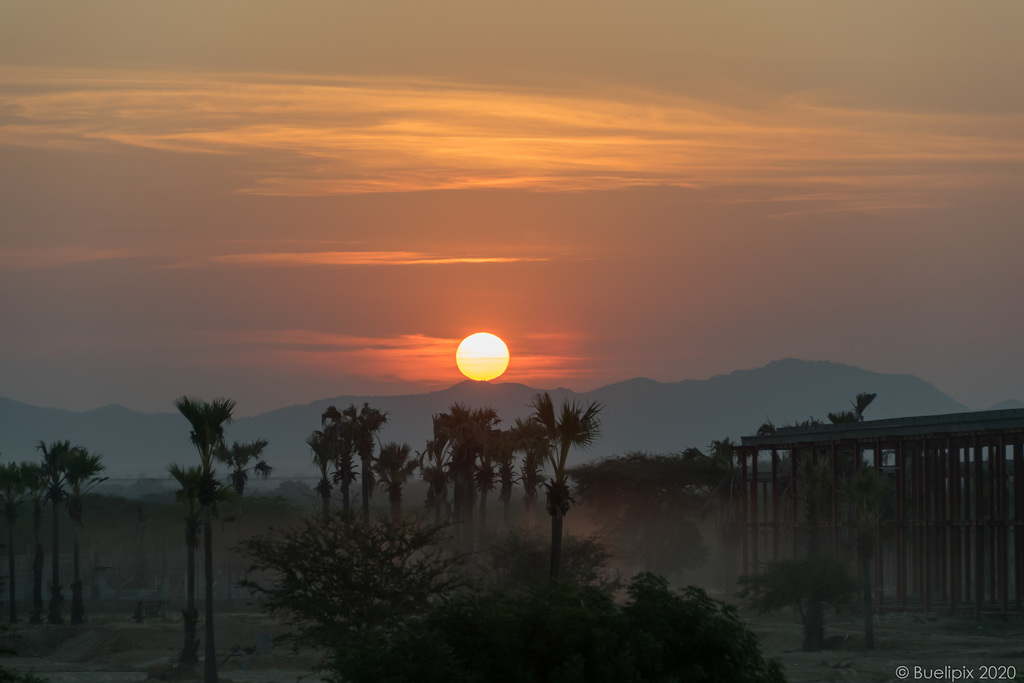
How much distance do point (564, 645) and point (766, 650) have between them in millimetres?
32958

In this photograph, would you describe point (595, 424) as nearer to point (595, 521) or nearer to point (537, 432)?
point (537, 432)

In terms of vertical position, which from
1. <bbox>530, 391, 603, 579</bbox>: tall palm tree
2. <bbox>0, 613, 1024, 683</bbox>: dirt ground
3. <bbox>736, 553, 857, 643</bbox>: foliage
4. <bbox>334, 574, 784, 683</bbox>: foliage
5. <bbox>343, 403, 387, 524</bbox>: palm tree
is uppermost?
<bbox>530, 391, 603, 579</bbox>: tall palm tree

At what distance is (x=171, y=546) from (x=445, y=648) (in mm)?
101533

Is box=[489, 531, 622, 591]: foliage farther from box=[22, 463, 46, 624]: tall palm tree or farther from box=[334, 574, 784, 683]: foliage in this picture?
box=[22, 463, 46, 624]: tall palm tree

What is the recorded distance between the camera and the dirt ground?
3922 cm

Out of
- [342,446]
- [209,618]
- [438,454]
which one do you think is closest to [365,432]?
[342,446]

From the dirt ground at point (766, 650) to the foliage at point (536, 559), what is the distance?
7862mm

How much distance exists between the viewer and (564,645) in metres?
19.7

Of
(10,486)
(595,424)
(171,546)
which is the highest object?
(595,424)

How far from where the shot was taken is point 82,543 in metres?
116

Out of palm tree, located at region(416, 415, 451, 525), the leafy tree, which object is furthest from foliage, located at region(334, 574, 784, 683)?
the leafy tree

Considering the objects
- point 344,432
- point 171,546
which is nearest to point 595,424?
point 344,432

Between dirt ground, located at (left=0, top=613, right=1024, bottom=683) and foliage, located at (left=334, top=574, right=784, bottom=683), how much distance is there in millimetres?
15578

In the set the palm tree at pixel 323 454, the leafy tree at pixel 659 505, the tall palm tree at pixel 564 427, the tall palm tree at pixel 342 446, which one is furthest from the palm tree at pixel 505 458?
the tall palm tree at pixel 564 427
